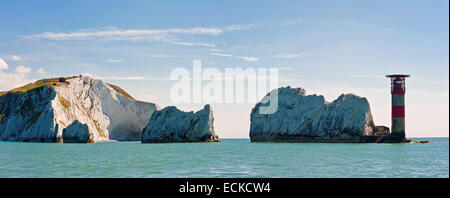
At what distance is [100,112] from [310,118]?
6959cm

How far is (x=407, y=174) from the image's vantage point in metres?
28.2

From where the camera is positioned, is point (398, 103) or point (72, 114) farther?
point (72, 114)

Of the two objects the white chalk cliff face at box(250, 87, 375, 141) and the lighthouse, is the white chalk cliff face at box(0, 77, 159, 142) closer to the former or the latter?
the white chalk cliff face at box(250, 87, 375, 141)

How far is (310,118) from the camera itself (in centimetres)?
9862

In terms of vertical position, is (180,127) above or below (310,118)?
below

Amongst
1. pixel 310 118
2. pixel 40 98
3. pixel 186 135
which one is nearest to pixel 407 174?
pixel 310 118

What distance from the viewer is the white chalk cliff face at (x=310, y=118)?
89.2 meters

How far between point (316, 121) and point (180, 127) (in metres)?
32.4

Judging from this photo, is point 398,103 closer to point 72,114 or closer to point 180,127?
point 180,127

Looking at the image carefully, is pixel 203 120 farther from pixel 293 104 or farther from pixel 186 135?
pixel 293 104

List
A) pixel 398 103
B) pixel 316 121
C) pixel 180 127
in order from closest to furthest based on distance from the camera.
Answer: pixel 398 103 → pixel 316 121 → pixel 180 127

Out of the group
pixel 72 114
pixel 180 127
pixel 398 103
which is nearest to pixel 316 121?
pixel 398 103

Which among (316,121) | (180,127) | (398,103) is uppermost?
(398,103)

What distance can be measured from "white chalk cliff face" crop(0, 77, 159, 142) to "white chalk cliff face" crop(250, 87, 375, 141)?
1709 inches
